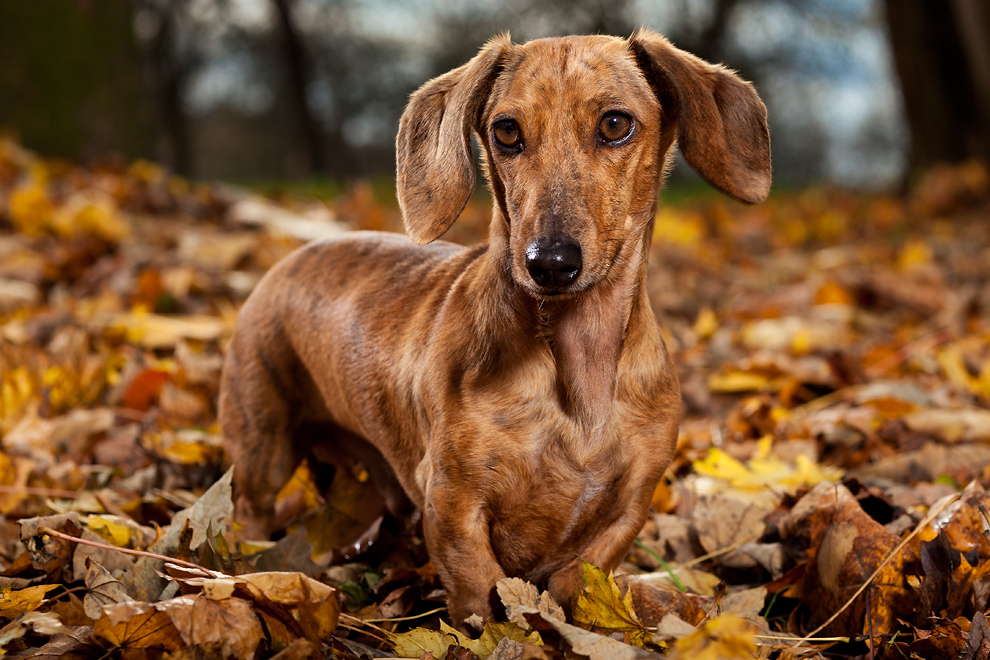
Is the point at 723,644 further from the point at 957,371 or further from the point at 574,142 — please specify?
the point at 957,371

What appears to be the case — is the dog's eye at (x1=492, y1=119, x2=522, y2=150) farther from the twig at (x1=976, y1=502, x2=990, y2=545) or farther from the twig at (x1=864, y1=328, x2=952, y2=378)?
the twig at (x1=864, y1=328, x2=952, y2=378)

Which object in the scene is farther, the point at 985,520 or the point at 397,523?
the point at 397,523

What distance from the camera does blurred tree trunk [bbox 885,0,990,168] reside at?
10914 millimetres

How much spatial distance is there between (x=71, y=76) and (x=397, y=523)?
20.4 ft

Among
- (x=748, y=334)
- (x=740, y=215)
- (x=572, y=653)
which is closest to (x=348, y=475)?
(x=572, y=653)

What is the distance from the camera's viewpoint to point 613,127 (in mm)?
2125

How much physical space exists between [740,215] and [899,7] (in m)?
3.00

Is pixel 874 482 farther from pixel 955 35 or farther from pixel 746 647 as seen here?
pixel 955 35

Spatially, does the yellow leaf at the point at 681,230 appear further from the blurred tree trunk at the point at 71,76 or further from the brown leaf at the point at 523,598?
the brown leaf at the point at 523,598

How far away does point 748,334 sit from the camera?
4.96 m

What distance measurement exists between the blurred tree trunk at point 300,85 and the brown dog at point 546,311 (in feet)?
66.7

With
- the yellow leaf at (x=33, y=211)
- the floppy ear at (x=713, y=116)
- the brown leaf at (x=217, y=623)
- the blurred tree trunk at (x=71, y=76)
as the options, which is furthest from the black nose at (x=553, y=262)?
the blurred tree trunk at (x=71, y=76)

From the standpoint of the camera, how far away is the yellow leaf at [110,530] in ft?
7.75

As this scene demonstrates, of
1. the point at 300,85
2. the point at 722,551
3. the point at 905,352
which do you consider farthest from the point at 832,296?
the point at 300,85
